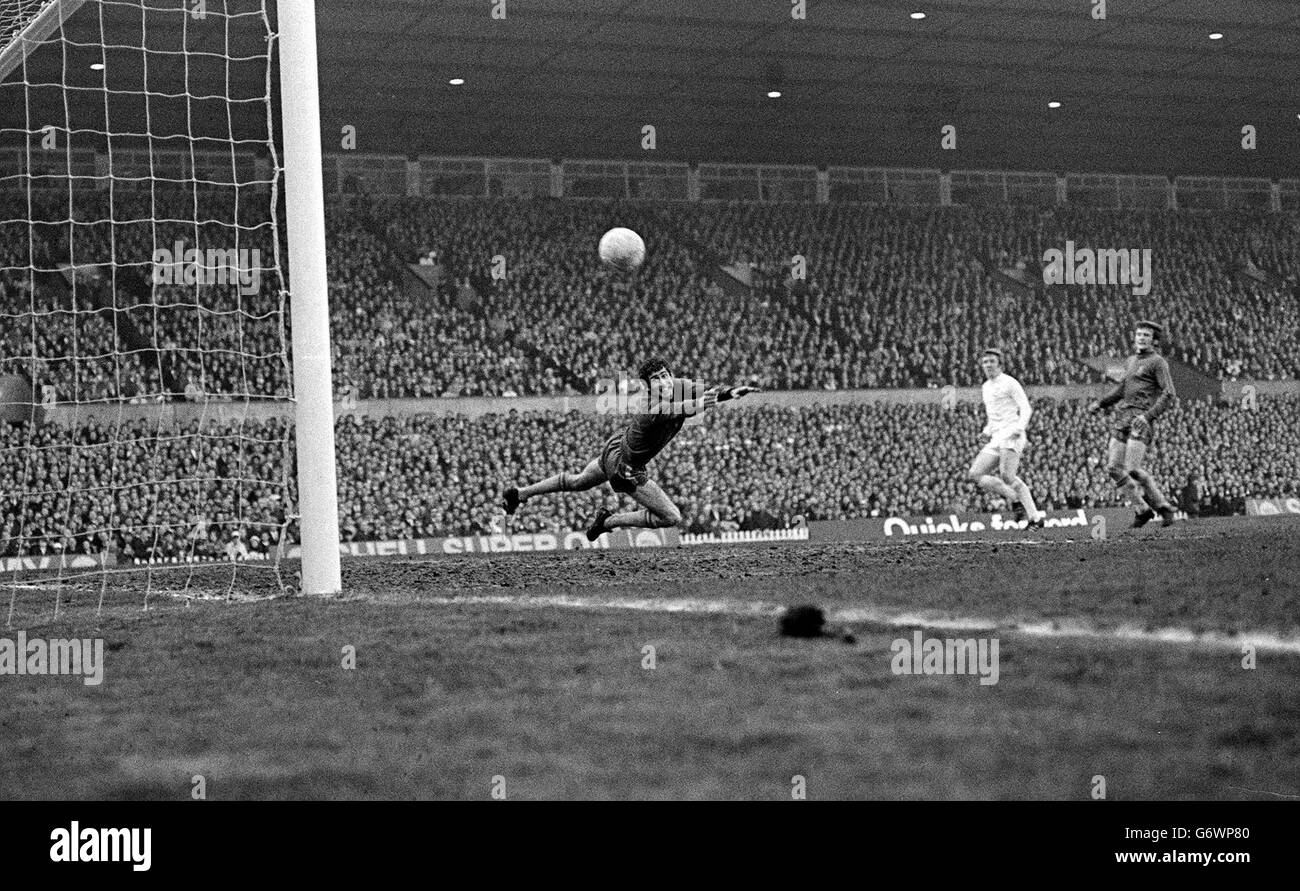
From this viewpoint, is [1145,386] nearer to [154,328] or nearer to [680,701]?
[680,701]

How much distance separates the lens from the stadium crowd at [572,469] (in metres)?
22.1

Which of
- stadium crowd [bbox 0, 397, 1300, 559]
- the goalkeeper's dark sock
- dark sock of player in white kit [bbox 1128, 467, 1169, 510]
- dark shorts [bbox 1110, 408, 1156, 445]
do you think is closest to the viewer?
the goalkeeper's dark sock

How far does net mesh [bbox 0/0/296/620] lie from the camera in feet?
60.1

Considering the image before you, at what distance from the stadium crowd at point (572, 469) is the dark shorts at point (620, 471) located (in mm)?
8365

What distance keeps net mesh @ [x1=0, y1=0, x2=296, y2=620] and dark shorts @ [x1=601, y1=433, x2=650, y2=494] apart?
10.5ft

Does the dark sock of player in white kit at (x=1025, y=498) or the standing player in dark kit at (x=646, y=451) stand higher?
the standing player in dark kit at (x=646, y=451)

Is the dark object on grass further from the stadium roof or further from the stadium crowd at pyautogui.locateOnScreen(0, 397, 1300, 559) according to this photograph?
the stadium roof

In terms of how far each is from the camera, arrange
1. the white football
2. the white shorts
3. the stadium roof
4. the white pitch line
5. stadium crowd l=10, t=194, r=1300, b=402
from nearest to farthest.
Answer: the white pitch line, the white football, the white shorts, the stadium roof, stadium crowd l=10, t=194, r=1300, b=402

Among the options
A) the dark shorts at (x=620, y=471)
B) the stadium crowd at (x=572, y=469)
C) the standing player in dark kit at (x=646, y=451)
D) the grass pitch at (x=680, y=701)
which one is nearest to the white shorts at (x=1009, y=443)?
the standing player in dark kit at (x=646, y=451)

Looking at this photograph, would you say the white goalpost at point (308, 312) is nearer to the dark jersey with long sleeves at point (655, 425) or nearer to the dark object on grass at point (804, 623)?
the dark jersey with long sleeves at point (655, 425)

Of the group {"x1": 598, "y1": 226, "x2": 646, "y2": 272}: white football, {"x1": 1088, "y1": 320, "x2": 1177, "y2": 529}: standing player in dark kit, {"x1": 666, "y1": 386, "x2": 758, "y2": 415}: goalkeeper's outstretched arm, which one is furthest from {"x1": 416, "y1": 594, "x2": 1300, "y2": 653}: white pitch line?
{"x1": 1088, "y1": 320, "x2": 1177, "y2": 529}: standing player in dark kit

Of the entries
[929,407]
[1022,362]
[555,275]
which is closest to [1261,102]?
[1022,362]

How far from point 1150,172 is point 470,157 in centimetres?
2127

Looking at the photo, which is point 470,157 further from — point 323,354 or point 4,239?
point 323,354
